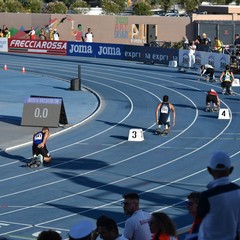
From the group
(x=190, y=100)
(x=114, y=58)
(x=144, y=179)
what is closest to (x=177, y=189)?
(x=144, y=179)

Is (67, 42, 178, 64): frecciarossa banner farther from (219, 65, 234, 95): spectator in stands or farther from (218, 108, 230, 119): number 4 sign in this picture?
(218, 108, 230, 119): number 4 sign

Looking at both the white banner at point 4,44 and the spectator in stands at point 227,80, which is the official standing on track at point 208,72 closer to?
the spectator in stands at point 227,80

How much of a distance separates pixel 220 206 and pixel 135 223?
233 cm

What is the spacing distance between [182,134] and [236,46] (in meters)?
20.5

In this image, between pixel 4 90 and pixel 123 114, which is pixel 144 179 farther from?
pixel 4 90

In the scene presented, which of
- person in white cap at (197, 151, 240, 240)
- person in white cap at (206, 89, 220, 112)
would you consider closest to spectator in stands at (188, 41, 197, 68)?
person in white cap at (206, 89, 220, 112)

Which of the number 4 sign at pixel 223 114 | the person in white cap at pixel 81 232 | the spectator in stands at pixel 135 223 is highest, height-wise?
the person in white cap at pixel 81 232

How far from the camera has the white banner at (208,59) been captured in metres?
44.3

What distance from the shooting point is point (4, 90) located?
4022 cm

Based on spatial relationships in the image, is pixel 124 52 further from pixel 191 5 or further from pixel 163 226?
pixel 163 226

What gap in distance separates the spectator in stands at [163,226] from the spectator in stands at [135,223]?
1.19 m

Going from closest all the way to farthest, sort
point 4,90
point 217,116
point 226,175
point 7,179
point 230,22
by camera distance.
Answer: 1. point 226,175
2. point 7,179
3. point 217,116
4. point 4,90
5. point 230,22

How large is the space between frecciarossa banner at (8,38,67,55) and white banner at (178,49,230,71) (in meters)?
11.7

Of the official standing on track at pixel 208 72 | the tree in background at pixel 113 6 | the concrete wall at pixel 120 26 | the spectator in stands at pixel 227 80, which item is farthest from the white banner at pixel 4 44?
the spectator in stands at pixel 227 80
